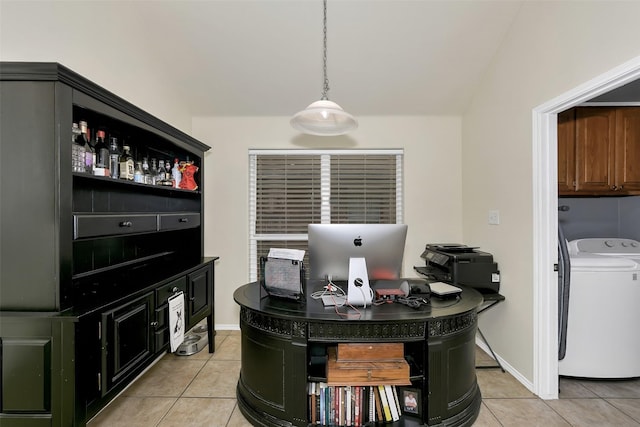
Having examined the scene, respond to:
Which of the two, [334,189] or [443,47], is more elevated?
[443,47]

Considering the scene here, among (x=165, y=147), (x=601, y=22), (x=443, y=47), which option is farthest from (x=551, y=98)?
(x=165, y=147)

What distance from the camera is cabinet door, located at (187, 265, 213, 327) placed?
2.40 meters

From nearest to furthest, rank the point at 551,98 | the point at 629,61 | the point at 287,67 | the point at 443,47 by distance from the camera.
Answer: the point at 629,61 → the point at 551,98 → the point at 443,47 → the point at 287,67

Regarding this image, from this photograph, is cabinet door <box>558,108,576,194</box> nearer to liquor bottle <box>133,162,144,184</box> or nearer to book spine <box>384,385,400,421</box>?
book spine <box>384,385,400,421</box>

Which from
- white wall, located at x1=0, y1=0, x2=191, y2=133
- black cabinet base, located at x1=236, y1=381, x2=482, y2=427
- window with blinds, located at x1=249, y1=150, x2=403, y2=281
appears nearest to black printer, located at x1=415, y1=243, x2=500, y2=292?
black cabinet base, located at x1=236, y1=381, x2=482, y2=427

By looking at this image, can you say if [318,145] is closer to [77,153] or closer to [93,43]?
[93,43]

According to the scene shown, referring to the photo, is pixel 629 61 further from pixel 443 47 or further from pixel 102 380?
pixel 102 380

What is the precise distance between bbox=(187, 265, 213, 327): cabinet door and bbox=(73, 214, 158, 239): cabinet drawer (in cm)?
61

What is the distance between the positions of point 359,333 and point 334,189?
82.0 inches

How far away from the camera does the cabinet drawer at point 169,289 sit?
77.6 inches

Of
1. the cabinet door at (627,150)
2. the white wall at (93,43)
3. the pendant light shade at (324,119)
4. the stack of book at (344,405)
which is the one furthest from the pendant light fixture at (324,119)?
the cabinet door at (627,150)

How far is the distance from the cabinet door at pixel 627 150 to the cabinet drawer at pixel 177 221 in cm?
380

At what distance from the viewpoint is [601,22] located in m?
1.65

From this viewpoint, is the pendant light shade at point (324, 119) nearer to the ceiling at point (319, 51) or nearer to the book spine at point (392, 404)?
the ceiling at point (319, 51)
